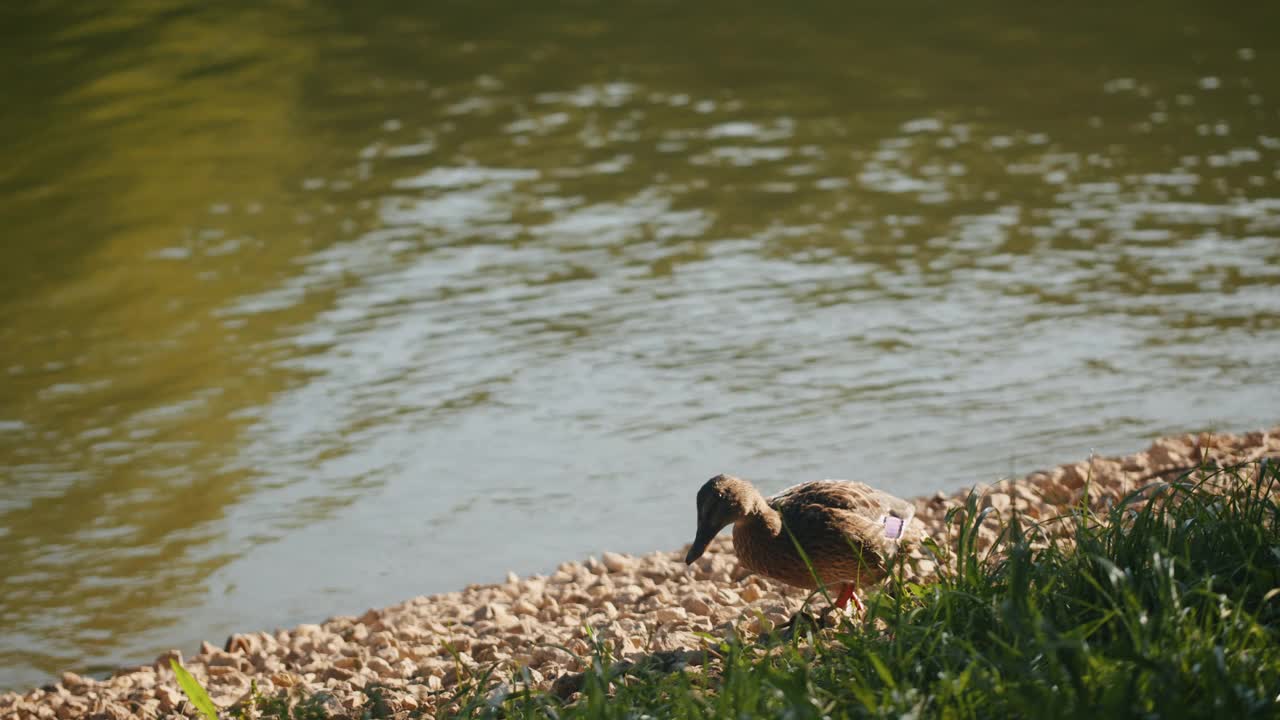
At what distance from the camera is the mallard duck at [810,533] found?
4.29 m

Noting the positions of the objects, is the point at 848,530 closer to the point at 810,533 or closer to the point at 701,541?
the point at 810,533

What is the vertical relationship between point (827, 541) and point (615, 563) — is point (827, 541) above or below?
above

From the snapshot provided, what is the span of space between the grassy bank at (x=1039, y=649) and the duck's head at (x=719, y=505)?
0.48 m

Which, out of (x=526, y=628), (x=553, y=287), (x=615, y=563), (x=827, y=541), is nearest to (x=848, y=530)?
(x=827, y=541)

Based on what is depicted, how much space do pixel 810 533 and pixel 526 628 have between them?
1.31 meters

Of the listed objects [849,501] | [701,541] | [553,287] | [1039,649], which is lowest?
[553,287]

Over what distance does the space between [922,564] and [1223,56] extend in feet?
45.7

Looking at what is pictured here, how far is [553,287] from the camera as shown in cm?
988

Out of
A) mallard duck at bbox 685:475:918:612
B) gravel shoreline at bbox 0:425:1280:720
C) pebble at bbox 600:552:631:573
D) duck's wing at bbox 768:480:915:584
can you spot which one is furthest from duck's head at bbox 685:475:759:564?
pebble at bbox 600:552:631:573

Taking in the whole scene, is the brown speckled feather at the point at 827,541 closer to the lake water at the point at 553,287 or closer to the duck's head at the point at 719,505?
the duck's head at the point at 719,505

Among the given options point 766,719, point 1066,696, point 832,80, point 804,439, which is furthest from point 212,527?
point 832,80

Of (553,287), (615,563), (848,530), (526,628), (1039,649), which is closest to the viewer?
(1039,649)

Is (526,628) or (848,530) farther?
(526,628)

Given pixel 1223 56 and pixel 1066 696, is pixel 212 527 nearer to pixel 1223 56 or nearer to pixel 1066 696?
pixel 1066 696
